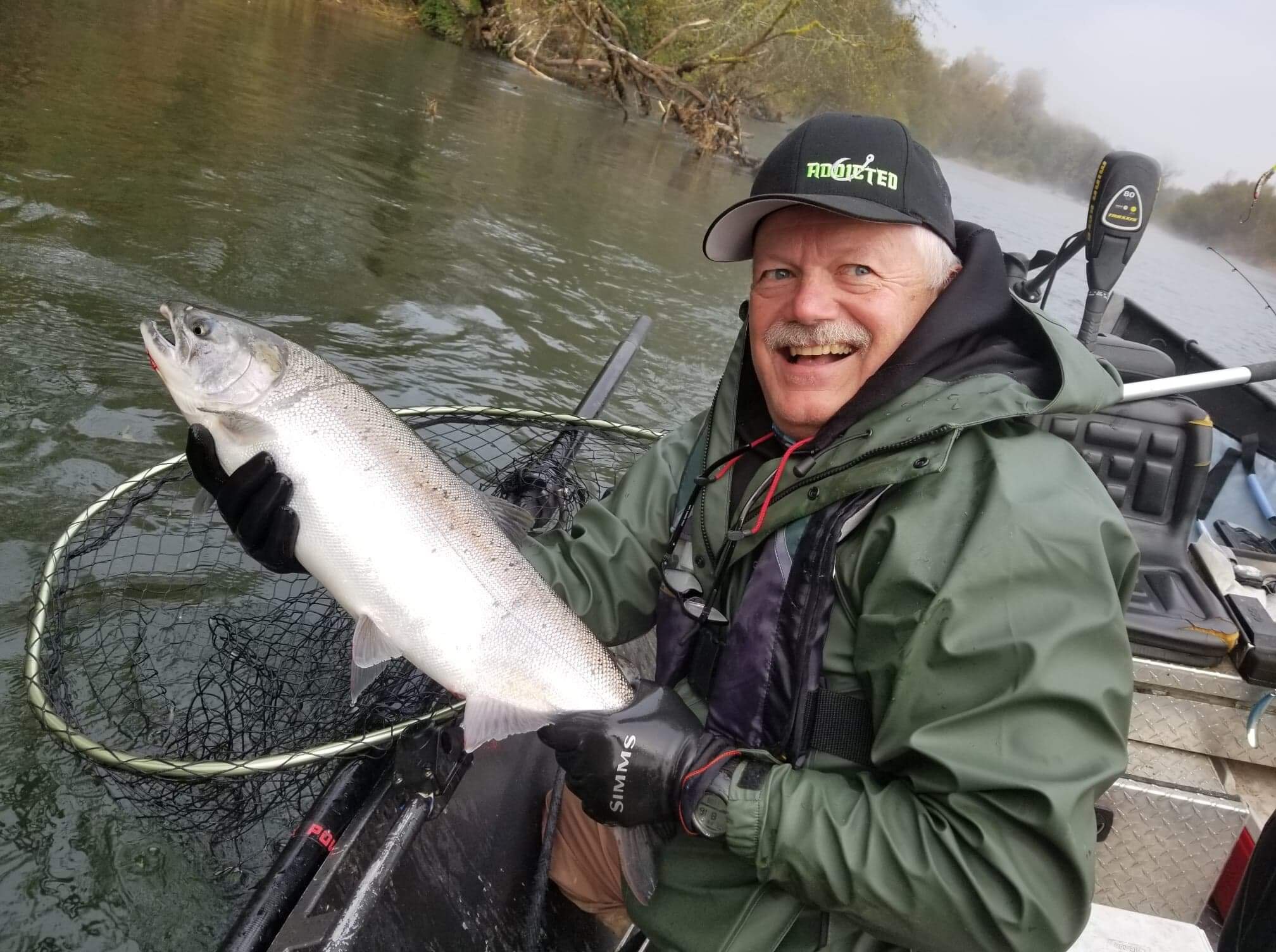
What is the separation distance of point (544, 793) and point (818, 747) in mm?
1644

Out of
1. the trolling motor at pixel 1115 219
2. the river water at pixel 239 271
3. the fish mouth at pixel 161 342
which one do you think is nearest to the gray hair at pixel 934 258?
the trolling motor at pixel 1115 219

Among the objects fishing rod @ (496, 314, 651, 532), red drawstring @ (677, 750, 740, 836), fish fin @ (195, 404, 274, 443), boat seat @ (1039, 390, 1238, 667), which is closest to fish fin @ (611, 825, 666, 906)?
red drawstring @ (677, 750, 740, 836)

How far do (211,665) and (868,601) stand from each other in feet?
9.98

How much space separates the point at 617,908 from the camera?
304 cm

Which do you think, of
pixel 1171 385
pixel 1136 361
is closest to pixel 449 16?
pixel 1136 361

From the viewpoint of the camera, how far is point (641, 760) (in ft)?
7.22

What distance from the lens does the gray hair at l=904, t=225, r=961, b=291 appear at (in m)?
2.46

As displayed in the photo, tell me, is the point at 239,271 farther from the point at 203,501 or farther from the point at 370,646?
the point at 370,646

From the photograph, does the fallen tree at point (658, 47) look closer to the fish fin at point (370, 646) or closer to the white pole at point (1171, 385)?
the white pole at point (1171, 385)

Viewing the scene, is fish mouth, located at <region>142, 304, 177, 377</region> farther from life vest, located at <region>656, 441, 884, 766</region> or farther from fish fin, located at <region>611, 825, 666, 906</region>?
fish fin, located at <region>611, 825, 666, 906</region>

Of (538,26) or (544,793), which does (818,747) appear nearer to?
(544,793)

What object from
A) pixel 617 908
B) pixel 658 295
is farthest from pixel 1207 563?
pixel 658 295

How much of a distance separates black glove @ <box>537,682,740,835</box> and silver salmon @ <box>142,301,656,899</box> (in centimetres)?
10

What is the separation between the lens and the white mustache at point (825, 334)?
2.43 m
